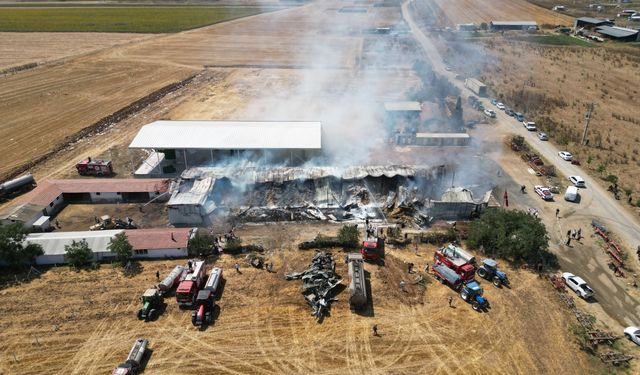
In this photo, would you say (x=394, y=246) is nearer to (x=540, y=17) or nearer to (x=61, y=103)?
(x=61, y=103)

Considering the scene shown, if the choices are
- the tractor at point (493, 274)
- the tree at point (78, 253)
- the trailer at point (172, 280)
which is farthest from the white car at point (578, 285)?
the tree at point (78, 253)

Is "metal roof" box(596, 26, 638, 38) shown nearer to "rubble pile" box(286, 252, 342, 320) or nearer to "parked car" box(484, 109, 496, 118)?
"parked car" box(484, 109, 496, 118)

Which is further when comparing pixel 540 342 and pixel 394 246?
pixel 394 246

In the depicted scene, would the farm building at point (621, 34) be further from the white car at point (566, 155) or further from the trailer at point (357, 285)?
the trailer at point (357, 285)

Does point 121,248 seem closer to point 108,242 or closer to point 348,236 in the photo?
point 108,242

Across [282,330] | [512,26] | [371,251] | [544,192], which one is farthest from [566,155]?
[512,26]

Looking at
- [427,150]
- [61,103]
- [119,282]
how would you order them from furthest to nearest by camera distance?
[61,103] → [427,150] → [119,282]

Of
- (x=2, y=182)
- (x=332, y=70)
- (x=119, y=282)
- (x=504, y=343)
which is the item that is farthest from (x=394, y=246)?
(x=332, y=70)
